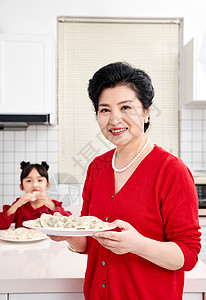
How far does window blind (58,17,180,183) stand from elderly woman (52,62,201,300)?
7.01 ft

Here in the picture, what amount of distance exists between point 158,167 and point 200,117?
2.40 m

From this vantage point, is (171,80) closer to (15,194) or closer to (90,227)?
(15,194)

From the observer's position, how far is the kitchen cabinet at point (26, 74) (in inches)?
113

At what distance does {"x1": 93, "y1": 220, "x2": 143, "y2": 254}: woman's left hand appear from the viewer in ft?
3.02

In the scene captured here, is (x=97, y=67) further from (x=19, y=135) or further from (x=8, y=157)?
(x=8, y=157)

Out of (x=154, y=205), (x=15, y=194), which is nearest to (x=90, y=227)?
(x=154, y=205)

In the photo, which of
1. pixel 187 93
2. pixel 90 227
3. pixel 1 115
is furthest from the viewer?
pixel 187 93

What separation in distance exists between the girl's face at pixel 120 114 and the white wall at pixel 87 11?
2.35m

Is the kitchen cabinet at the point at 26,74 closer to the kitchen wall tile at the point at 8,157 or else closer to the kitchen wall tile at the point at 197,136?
the kitchen wall tile at the point at 8,157

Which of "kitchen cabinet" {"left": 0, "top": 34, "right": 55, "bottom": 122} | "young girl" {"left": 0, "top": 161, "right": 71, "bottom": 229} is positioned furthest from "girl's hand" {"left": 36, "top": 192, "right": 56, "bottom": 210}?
"kitchen cabinet" {"left": 0, "top": 34, "right": 55, "bottom": 122}

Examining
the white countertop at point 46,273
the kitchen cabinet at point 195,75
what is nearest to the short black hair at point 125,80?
the white countertop at point 46,273

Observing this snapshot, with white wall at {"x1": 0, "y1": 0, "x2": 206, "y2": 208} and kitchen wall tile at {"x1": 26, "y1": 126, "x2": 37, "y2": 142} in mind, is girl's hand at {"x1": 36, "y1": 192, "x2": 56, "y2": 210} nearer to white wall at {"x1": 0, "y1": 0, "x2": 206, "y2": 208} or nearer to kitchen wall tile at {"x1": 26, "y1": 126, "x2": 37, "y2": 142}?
white wall at {"x1": 0, "y1": 0, "x2": 206, "y2": 208}

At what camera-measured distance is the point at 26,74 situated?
9.47 feet

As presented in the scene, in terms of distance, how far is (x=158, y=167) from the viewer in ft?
3.57
